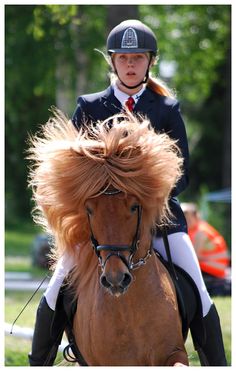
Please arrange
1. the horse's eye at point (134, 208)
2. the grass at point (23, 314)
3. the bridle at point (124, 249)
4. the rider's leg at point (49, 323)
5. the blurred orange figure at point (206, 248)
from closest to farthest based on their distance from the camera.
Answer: the bridle at point (124, 249)
the horse's eye at point (134, 208)
the rider's leg at point (49, 323)
the grass at point (23, 314)
the blurred orange figure at point (206, 248)

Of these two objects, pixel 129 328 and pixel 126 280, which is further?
pixel 129 328

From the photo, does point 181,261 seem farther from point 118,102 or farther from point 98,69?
point 98,69

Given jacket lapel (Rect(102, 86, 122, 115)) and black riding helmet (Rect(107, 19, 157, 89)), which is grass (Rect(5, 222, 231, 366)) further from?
black riding helmet (Rect(107, 19, 157, 89))

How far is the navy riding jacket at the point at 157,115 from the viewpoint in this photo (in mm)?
6055

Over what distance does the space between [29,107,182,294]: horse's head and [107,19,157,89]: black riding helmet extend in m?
0.58

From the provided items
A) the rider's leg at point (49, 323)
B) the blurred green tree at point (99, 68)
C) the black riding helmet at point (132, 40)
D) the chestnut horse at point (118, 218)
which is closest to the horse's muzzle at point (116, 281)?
the chestnut horse at point (118, 218)

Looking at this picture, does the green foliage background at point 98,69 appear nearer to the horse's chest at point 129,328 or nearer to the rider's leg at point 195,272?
the rider's leg at point 195,272

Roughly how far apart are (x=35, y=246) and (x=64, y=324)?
14658 mm

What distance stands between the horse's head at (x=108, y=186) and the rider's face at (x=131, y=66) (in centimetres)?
42

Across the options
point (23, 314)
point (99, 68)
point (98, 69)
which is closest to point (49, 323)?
point (23, 314)

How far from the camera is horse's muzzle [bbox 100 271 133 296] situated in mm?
4934

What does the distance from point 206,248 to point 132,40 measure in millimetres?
8943

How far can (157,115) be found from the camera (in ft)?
19.9
